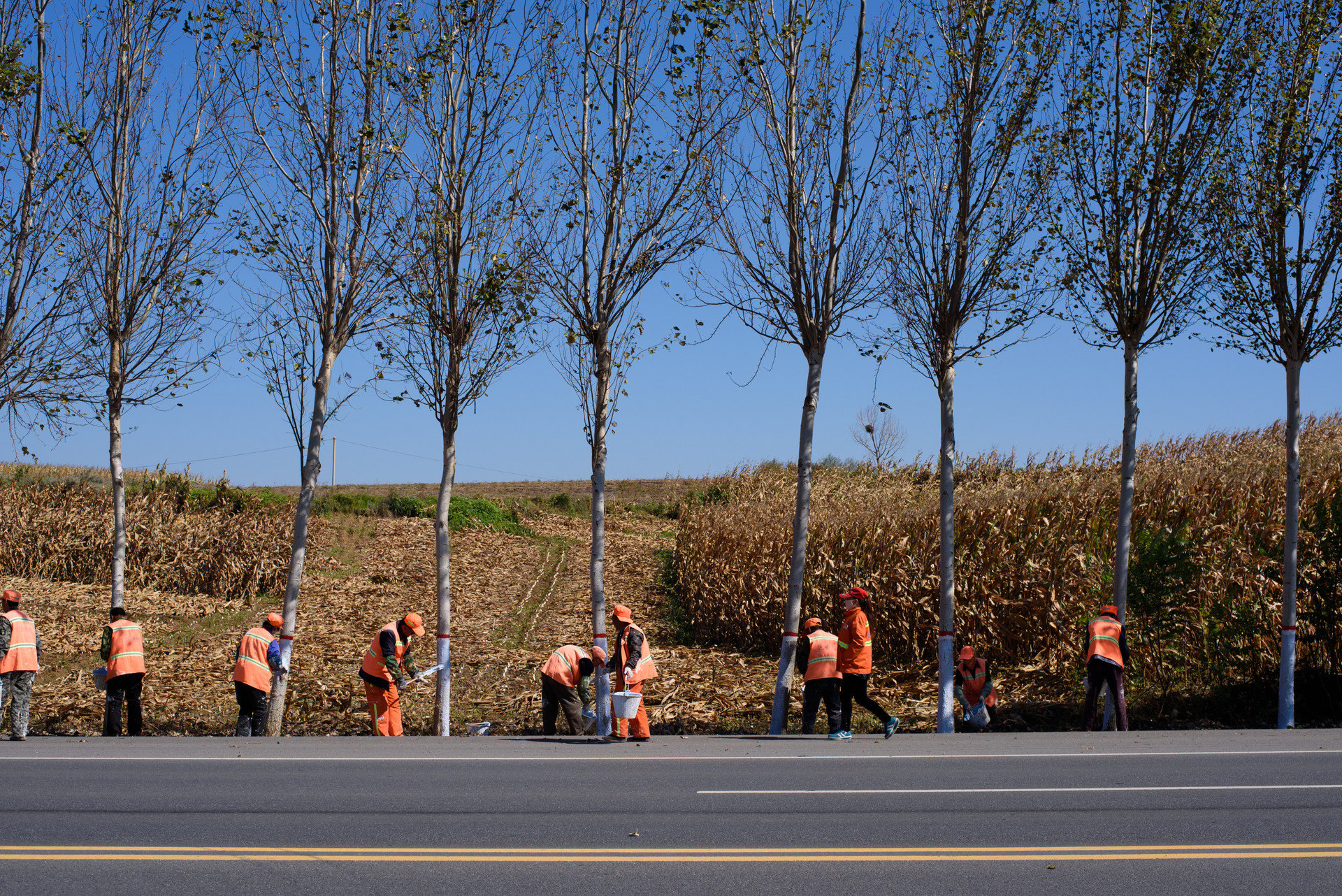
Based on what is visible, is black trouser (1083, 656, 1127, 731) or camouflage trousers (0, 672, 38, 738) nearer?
black trouser (1083, 656, 1127, 731)

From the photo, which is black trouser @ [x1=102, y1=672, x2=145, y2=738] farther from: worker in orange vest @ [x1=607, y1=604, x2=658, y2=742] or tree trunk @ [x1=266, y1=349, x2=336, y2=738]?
worker in orange vest @ [x1=607, y1=604, x2=658, y2=742]

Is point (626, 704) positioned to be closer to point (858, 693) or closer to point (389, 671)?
point (858, 693)

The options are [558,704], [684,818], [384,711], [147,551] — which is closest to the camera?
[684,818]

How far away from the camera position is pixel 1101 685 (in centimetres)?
1207

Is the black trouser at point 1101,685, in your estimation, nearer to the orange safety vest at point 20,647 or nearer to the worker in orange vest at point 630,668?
the worker in orange vest at point 630,668

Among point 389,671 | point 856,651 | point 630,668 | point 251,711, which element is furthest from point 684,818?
point 251,711

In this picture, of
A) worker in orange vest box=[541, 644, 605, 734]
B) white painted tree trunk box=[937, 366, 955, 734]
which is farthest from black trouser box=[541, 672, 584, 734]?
white painted tree trunk box=[937, 366, 955, 734]

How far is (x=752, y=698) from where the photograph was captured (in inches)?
A: 589

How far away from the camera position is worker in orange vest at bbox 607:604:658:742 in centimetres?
1182

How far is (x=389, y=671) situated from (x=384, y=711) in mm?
824

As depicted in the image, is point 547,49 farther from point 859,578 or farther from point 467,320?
point 859,578

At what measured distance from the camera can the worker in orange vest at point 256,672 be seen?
12508 mm

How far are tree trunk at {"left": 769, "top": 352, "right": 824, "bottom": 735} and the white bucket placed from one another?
2.08 metres

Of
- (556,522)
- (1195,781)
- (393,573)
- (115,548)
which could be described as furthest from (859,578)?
(556,522)
